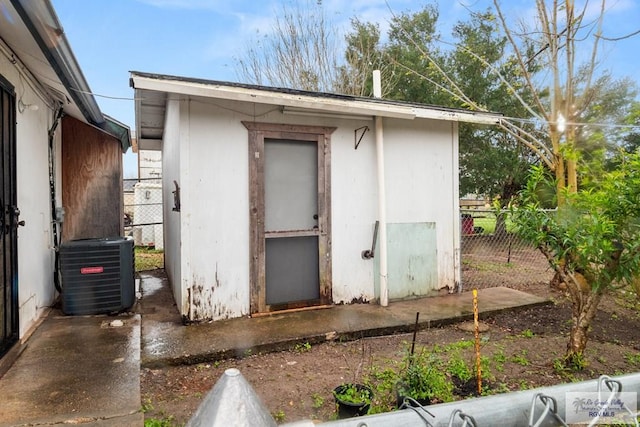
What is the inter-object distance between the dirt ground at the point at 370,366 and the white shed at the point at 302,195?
3.30ft

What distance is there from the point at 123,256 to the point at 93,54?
15.9 ft

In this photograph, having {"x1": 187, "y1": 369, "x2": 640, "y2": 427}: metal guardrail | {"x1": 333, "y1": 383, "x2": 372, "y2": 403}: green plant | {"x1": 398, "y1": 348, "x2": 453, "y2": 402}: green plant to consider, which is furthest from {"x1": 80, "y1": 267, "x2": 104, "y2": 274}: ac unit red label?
{"x1": 187, "y1": 369, "x2": 640, "y2": 427}: metal guardrail

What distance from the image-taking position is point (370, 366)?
10.6ft

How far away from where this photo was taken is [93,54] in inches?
285

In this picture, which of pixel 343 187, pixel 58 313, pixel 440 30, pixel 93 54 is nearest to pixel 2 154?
pixel 58 313

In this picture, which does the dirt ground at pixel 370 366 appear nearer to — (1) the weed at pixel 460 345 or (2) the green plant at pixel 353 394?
(1) the weed at pixel 460 345

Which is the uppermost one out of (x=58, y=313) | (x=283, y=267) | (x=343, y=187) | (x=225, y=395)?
(x=343, y=187)

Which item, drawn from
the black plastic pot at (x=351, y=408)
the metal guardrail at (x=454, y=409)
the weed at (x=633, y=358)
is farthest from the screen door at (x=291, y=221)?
the metal guardrail at (x=454, y=409)

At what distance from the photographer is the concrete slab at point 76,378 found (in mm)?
2283

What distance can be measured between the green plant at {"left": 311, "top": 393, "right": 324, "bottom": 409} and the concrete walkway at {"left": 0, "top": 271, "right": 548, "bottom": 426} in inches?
35.2

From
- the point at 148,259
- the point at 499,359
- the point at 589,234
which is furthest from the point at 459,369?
the point at 148,259

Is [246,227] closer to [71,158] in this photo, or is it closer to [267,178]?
[267,178]

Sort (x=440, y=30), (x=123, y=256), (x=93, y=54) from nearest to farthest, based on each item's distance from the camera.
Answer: (x=123, y=256) < (x=93, y=54) < (x=440, y=30)

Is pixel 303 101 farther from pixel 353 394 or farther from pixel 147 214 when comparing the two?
pixel 147 214
